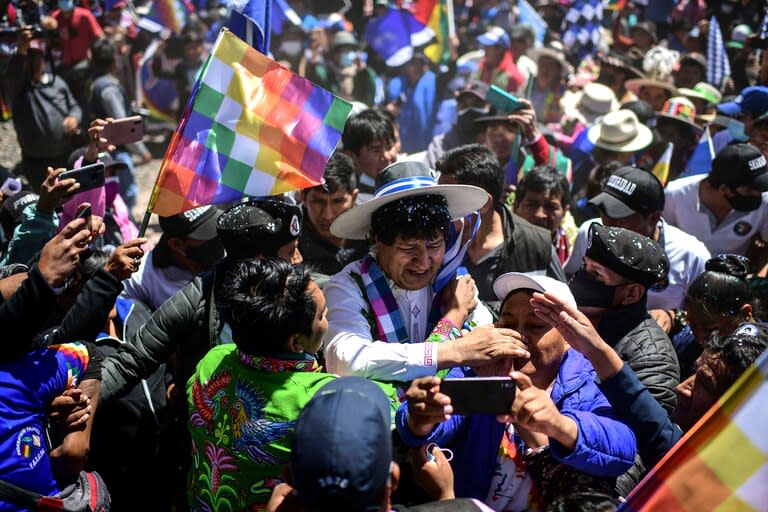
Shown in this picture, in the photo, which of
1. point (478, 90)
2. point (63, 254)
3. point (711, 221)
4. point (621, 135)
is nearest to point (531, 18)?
point (478, 90)

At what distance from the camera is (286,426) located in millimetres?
2293

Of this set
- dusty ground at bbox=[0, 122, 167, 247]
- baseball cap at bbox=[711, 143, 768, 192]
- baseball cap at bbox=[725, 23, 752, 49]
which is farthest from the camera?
baseball cap at bbox=[725, 23, 752, 49]

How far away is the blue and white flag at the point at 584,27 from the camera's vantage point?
534 inches

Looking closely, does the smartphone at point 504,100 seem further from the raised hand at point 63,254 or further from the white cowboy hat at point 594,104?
the raised hand at point 63,254

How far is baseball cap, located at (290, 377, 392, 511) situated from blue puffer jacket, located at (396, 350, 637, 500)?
55cm

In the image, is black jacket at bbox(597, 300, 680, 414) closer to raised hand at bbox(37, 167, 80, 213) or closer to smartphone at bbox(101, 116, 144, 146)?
raised hand at bbox(37, 167, 80, 213)

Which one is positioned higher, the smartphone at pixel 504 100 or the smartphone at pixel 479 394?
the smartphone at pixel 479 394

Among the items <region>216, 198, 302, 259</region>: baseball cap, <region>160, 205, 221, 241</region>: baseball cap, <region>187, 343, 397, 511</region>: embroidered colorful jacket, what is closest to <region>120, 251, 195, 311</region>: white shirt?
<region>160, 205, 221, 241</region>: baseball cap

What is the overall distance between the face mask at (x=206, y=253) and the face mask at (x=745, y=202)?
3247mm

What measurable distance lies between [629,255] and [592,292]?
22 centimetres

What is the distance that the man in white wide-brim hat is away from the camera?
2.70 meters

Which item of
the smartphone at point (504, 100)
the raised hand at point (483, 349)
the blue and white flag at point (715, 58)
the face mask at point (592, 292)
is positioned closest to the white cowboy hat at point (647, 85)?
the blue and white flag at point (715, 58)

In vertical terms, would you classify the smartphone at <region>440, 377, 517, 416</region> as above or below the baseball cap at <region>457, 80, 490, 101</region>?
above

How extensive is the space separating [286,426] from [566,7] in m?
14.4
